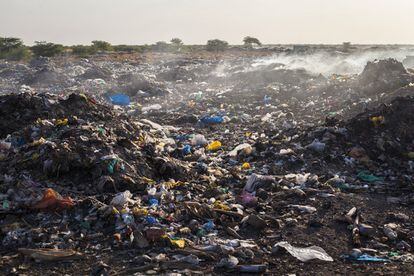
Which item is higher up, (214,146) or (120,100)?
(120,100)

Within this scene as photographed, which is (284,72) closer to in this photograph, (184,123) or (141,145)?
(184,123)

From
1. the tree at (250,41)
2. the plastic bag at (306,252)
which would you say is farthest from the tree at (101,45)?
the plastic bag at (306,252)

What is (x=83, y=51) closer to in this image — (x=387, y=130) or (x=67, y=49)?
(x=67, y=49)

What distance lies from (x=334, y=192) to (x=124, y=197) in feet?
8.28

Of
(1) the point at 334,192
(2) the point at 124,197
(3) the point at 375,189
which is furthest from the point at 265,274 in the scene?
(3) the point at 375,189

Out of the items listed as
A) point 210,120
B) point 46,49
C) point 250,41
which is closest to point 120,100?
point 210,120

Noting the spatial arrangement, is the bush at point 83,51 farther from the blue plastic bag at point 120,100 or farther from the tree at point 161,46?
the blue plastic bag at point 120,100

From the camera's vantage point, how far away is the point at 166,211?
429 cm

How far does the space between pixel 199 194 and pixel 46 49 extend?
26.5 metres

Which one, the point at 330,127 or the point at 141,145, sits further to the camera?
the point at 330,127

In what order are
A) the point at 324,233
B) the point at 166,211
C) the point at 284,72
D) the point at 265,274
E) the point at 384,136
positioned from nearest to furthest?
the point at 265,274 → the point at 324,233 → the point at 166,211 → the point at 384,136 → the point at 284,72

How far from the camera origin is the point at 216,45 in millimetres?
37531

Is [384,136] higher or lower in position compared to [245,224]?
higher

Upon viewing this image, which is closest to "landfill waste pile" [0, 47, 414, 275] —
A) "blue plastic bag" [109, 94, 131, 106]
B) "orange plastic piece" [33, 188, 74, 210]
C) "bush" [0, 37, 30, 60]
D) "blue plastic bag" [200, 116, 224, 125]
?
"orange plastic piece" [33, 188, 74, 210]
